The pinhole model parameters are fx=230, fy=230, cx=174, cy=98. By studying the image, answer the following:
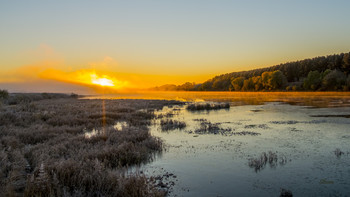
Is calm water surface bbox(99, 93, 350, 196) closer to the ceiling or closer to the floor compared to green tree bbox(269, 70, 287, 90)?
closer to the floor

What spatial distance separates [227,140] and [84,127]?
Answer: 13.7 meters

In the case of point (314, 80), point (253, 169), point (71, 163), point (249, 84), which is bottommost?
point (253, 169)

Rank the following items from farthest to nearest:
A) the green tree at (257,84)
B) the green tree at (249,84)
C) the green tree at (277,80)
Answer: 1. the green tree at (249,84)
2. the green tree at (257,84)
3. the green tree at (277,80)

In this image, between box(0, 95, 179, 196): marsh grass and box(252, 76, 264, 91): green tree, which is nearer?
box(0, 95, 179, 196): marsh grass

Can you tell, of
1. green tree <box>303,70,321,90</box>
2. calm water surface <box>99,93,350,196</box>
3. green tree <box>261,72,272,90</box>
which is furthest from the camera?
green tree <box>261,72,272,90</box>

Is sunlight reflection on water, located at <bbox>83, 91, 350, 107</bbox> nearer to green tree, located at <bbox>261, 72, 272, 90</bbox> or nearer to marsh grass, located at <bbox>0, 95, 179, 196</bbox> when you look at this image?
green tree, located at <bbox>261, 72, 272, 90</bbox>

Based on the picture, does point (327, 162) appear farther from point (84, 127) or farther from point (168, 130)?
point (84, 127)

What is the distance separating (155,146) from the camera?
1493 cm

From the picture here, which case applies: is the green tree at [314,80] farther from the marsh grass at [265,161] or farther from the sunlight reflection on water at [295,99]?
the marsh grass at [265,161]

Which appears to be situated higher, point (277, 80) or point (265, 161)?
point (277, 80)

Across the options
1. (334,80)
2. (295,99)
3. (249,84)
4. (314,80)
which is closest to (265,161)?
(295,99)

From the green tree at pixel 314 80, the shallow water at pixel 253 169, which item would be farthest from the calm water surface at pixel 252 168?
the green tree at pixel 314 80

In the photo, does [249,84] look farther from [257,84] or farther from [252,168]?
[252,168]

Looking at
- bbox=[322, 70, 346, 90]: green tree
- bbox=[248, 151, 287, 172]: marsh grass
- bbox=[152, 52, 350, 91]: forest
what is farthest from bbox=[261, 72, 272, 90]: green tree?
bbox=[248, 151, 287, 172]: marsh grass
